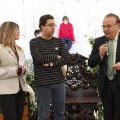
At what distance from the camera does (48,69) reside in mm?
2895

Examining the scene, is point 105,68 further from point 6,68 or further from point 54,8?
point 54,8

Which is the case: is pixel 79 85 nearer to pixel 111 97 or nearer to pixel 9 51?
pixel 111 97

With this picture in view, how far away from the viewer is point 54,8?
777 cm

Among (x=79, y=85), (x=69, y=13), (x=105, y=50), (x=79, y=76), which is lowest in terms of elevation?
(x=79, y=85)

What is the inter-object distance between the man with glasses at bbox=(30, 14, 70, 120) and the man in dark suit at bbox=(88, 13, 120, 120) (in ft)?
1.24

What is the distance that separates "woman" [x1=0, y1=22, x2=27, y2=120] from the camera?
273 cm

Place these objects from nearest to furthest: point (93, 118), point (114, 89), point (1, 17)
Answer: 1. point (114, 89)
2. point (93, 118)
3. point (1, 17)

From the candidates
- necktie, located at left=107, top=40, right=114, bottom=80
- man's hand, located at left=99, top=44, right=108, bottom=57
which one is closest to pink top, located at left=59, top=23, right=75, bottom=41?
necktie, located at left=107, top=40, right=114, bottom=80

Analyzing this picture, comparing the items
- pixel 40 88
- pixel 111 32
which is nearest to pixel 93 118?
pixel 40 88

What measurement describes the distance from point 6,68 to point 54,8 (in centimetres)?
520

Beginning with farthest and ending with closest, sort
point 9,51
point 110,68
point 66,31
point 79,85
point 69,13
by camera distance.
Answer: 1. point 69,13
2. point 66,31
3. point 79,85
4. point 9,51
5. point 110,68

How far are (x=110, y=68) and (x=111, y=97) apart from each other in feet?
0.86

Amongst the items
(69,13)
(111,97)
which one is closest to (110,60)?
(111,97)

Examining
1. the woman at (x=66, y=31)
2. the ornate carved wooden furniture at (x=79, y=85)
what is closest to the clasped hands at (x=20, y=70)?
the ornate carved wooden furniture at (x=79, y=85)
